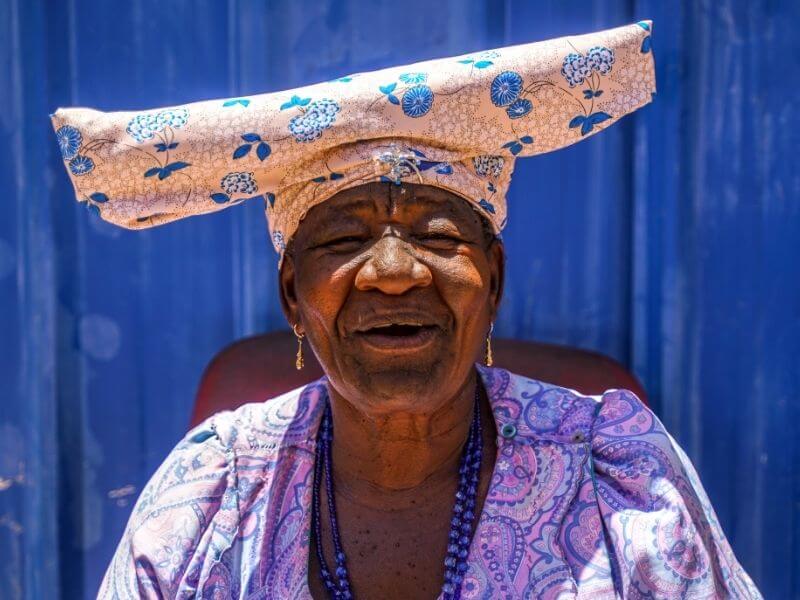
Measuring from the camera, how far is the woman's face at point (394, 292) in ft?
6.01

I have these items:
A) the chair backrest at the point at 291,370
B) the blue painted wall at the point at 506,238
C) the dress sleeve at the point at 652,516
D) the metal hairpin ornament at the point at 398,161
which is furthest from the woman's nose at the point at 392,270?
the blue painted wall at the point at 506,238

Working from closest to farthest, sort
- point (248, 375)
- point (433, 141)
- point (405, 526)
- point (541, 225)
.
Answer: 1. point (433, 141)
2. point (405, 526)
3. point (248, 375)
4. point (541, 225)

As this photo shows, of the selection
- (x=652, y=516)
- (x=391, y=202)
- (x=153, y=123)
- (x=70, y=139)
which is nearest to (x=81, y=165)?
(x=70, y=139)

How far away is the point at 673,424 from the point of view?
272 centimetres

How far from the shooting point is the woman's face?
1831 mm

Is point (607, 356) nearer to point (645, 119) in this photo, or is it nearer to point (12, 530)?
point (645, 119)

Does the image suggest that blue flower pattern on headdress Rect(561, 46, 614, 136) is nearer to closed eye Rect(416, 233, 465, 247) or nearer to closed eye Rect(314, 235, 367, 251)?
closed eye Rect(416, 233, 465, 247)

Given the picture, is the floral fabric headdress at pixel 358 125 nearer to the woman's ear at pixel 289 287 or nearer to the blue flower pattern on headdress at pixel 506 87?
the blue flower pattern on headdress at pixel 506 87

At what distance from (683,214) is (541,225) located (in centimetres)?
40

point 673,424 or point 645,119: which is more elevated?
point 645,119

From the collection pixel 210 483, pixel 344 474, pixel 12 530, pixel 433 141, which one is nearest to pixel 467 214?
pixel 433 141

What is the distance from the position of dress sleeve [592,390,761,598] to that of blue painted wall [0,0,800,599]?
709mm

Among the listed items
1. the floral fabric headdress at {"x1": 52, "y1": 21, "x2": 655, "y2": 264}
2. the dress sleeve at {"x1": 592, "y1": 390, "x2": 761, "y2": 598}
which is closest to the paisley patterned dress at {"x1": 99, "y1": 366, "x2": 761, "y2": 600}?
the dress sleeve at {"x1": 592, "y1": 390, "x2": 761, "y2": 598}

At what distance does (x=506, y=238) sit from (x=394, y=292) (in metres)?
0.99
